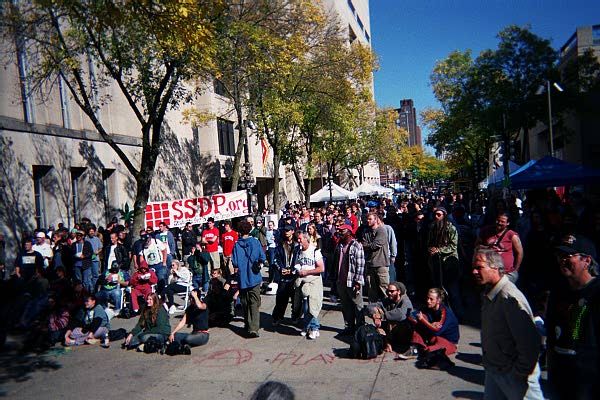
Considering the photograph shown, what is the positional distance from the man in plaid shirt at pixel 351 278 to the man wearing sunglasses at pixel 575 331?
4.07 meters

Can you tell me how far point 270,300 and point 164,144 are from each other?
48.5 ft

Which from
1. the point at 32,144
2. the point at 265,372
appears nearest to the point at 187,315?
the point at 265,372

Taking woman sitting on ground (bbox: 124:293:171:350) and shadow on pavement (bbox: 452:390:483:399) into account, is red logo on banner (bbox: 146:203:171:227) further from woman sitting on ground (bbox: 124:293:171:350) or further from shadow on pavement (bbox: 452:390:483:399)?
shadow on pavement (bbox: 452:390:483:399)

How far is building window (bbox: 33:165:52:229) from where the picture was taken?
1577cm

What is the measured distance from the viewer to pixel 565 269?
3.38 m

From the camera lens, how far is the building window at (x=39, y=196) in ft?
51.8

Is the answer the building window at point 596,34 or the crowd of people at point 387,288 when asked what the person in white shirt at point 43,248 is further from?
the building window at point 596,34

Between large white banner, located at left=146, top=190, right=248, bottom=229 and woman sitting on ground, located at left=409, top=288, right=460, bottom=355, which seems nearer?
woman sitting on ground, located at left=409, top=288, right=460, bottom=355

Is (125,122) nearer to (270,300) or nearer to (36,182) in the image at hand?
(36,182)

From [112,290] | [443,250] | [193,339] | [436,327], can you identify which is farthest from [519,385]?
[112,290]

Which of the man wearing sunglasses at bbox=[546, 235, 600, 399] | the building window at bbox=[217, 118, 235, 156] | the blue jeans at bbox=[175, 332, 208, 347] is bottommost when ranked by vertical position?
the blue jeans at bbox=[175, 332, 208, 347]

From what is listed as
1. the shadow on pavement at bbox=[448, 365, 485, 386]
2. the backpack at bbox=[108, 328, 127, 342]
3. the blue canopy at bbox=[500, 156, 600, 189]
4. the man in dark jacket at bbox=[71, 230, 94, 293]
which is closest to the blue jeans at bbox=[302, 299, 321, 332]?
the shadow on pavement at bbox=[448, 365, 485, 386]

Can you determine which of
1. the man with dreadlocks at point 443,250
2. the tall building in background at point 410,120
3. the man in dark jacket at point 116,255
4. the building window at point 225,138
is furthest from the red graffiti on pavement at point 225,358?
the tall building in background at point 410,120

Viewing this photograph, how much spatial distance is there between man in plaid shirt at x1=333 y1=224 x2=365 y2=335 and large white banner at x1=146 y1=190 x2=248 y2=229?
848 centimetres
